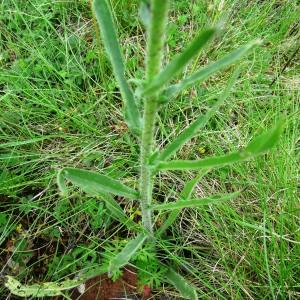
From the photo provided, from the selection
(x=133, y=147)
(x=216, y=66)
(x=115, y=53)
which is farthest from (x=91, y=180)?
(x=133, y=147)

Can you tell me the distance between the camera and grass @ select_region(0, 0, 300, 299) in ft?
4.55

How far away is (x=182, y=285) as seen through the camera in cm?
131

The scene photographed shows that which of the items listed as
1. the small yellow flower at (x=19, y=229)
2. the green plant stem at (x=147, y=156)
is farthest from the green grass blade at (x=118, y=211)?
the small yellow flower at (x=19, y=229)

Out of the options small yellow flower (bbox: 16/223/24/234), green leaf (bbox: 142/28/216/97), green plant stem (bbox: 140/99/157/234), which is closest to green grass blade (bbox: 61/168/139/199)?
green plant stem (bbox: 140/99/157/234)

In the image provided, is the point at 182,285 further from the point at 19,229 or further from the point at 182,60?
the point at 182,60

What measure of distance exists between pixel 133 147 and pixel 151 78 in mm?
835

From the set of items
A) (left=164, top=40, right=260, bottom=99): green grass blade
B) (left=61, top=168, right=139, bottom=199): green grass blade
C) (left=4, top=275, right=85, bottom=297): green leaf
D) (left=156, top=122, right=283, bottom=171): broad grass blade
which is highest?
(left=164, top=40, right=260, bottom=99): green grass blade

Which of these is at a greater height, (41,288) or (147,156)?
(147,156)

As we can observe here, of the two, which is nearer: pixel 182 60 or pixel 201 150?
pixel 182 60

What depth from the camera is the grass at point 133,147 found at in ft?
4.55

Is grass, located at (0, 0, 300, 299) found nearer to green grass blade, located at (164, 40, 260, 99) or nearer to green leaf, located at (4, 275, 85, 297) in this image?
green leaf, located at (4, 275, 85, 297)

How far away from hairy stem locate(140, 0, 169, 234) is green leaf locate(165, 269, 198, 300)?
0.60ft

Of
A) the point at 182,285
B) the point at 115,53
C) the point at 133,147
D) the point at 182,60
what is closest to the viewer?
the point at 182,60

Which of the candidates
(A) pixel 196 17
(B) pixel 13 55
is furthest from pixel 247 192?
(B) pixel 13 55
